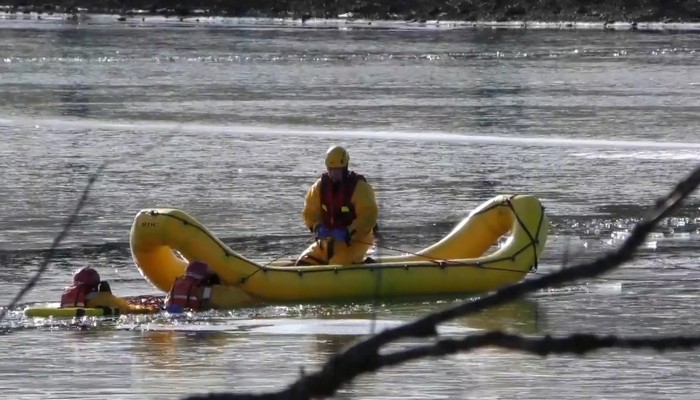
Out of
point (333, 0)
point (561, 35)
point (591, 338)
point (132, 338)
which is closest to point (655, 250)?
point (132, 338)

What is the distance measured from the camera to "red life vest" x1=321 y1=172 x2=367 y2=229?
1045 cm

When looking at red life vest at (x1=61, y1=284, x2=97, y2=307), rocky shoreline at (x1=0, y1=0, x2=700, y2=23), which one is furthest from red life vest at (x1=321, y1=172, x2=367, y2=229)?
rocky shoreline at (x1=0, y1=0, x2=700, y2=23)

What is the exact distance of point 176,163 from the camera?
2017 centimetres

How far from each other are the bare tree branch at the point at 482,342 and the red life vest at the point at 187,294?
26.7 ft

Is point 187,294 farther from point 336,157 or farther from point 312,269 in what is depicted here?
point 336,157

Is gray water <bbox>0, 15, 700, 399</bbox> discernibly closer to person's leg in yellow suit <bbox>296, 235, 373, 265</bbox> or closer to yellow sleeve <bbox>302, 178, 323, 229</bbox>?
person's leg in yellow suit <bbox>296, 235, 373, 265</bbox>

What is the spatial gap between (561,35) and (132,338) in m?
46.7

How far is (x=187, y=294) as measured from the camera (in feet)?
33.3

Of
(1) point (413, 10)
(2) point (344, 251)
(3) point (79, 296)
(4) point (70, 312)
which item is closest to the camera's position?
(4) point (70, 312)

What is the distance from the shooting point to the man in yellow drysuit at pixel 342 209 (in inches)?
410

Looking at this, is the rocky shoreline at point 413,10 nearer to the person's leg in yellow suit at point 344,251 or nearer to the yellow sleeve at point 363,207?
the person's leg in yellow suit at point 344,251

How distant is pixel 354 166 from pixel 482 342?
17811 millimetres

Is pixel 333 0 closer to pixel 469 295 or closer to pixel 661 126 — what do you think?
pixel 661 126

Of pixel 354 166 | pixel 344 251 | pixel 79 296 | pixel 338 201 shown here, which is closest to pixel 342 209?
pixel 338 201
